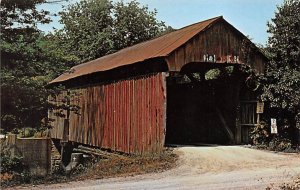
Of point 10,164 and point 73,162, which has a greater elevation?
point 10,164

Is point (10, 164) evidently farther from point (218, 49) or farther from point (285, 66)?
point (285, 66)

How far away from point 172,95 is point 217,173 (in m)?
10.8

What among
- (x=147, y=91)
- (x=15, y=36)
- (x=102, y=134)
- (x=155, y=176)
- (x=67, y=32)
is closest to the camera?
(x=155, y=176)

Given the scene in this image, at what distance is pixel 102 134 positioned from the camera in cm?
2119

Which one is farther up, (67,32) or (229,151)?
(67,32)

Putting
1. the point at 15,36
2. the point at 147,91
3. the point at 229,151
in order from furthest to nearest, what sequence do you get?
the point at 147,91 → the point at 229,151 → the point at 15,36

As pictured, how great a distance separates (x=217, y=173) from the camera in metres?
12.1

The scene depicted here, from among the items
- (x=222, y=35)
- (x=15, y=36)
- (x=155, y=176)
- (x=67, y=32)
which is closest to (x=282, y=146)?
(x=222, y=35)

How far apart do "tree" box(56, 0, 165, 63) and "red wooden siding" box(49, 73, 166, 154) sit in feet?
64.1

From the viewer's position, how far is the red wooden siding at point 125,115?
16438 mm

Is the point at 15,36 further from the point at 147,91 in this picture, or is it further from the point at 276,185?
the point at 276,185

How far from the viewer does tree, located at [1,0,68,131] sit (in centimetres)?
1387

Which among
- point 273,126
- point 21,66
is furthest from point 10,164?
point 273,126

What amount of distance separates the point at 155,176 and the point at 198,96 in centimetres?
1004
